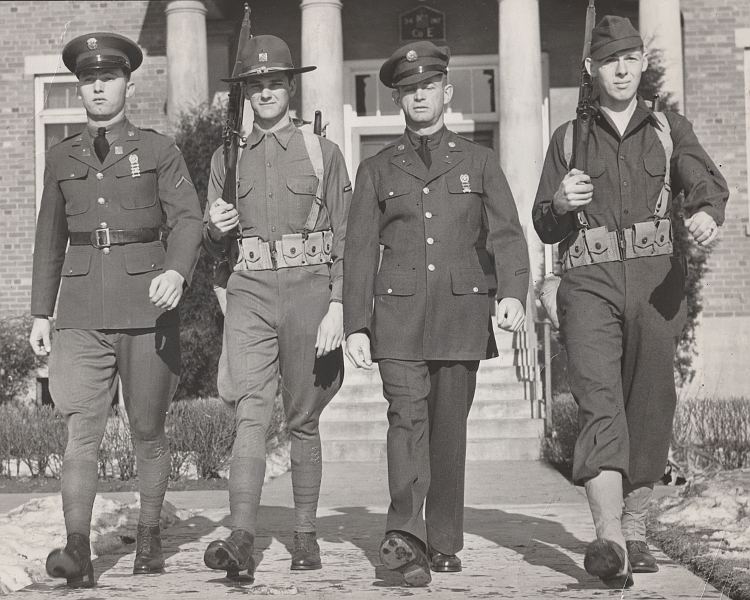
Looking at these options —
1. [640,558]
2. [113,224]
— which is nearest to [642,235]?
[640,558]

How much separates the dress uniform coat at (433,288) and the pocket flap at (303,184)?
0.24 meters

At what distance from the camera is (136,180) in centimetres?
568

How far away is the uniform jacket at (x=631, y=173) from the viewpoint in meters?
5.30

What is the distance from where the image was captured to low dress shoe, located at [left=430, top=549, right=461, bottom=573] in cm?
552

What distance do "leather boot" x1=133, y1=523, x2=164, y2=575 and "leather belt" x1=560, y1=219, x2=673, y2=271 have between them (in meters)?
2.21

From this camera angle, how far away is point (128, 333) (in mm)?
5617

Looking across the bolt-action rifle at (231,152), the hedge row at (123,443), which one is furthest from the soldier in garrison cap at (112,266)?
the hedge row at (123,443)

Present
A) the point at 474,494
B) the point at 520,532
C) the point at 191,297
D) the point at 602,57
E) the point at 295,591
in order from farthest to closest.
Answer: the point at 191,297 < the point at 474,494 < the point at 520,532 < the point at 602,57 < the point at 295,591

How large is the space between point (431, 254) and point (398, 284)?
194 millimetres

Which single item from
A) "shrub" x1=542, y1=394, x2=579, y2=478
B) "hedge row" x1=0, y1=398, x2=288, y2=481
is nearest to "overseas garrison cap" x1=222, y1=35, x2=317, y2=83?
"hedge row" x1=0, y1=398, x2=288, y2=481

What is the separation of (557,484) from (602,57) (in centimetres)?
441

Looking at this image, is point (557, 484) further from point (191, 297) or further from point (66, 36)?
point (66, 36)

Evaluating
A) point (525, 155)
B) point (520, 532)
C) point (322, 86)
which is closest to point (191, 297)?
point (322, 86)

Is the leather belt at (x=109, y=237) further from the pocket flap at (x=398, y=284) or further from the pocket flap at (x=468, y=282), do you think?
the pocket flap at (x=468, y=282)
